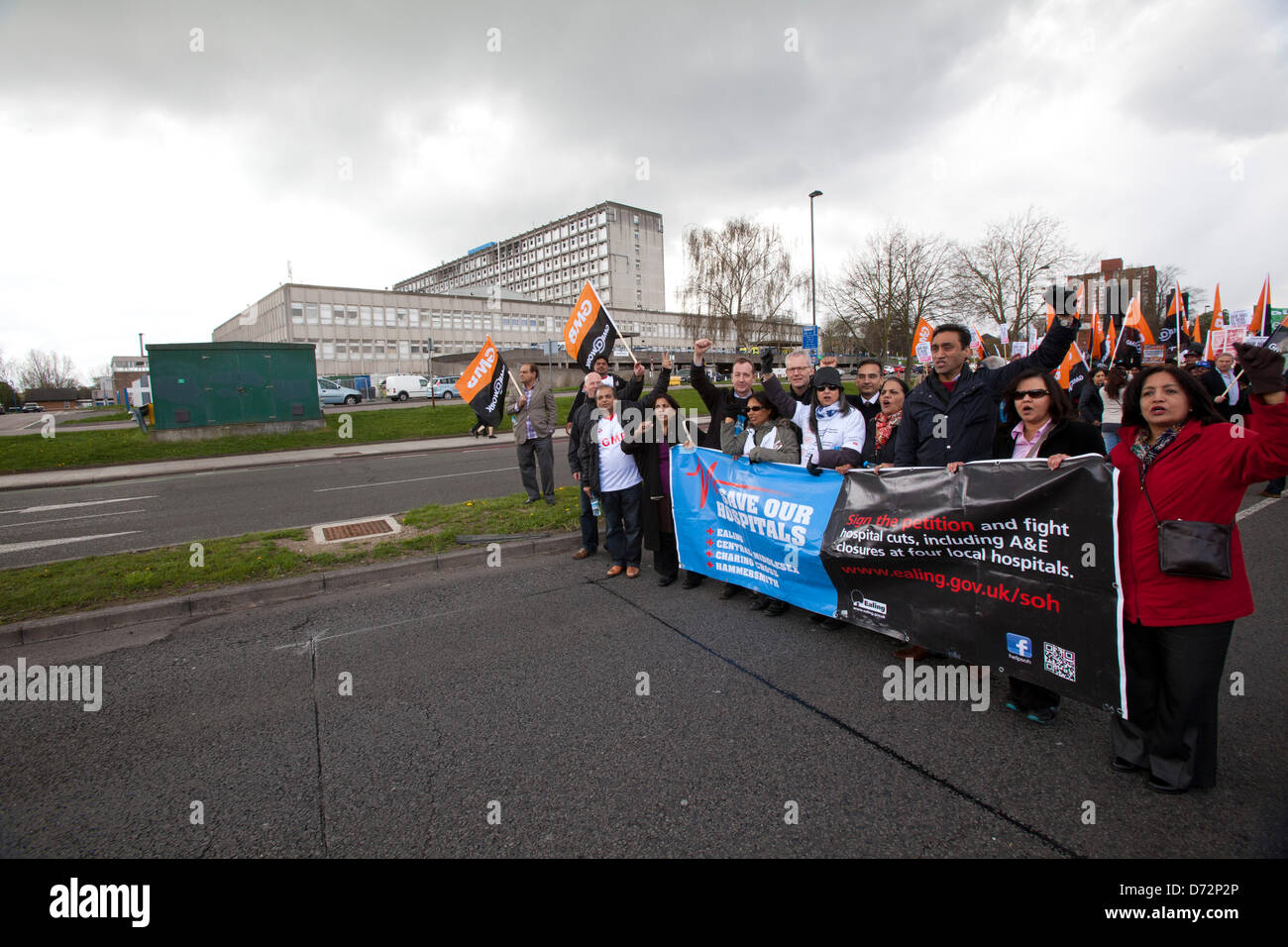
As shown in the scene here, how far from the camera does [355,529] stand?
8.07 meters

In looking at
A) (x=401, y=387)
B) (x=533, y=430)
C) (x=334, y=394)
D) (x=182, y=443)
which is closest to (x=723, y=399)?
(x=533, y=430)

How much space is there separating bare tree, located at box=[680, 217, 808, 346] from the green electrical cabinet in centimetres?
3064

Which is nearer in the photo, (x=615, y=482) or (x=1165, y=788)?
(x=1165, y=788)

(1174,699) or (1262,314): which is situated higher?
(1262,314)

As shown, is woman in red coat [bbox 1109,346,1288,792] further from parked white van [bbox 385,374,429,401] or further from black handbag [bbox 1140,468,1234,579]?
parked white van [bbox 385,374,429,401]

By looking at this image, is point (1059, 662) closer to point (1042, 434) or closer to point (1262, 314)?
point (1042, 434)

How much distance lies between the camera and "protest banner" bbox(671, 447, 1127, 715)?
320 cm

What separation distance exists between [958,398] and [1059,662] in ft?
5.70

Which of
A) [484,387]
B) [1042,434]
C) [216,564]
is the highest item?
[484,387]

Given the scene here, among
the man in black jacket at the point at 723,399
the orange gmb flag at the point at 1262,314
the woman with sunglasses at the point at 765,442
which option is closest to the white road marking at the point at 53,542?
the man in black jacket at the point at 723,399

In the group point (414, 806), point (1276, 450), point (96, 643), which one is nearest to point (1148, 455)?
point (1276, 450)

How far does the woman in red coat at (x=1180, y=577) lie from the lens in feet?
8.71
